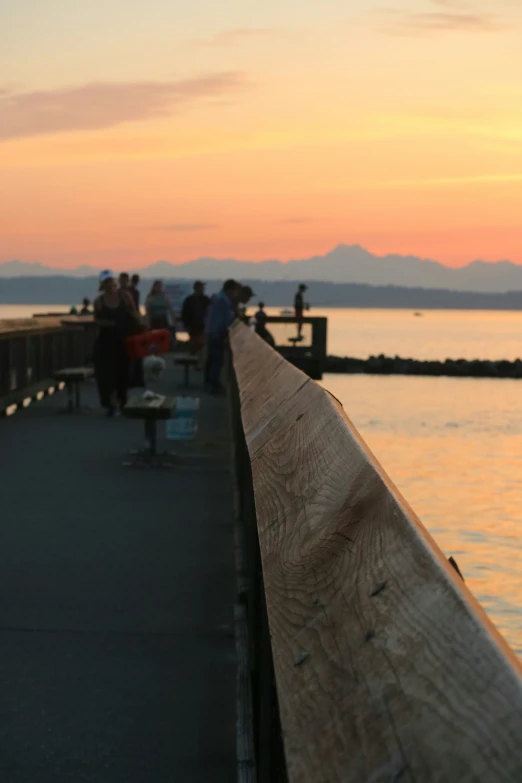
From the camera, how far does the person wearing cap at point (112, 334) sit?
62.8 ft

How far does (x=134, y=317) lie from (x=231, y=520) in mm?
8888

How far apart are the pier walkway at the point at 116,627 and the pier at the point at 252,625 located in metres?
0.02

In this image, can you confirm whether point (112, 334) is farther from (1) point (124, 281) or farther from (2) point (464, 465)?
(2) point (464, 465)

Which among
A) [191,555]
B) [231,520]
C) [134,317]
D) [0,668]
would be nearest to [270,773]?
[0,668]

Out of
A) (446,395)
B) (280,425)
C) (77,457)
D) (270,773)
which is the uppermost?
(280,425)

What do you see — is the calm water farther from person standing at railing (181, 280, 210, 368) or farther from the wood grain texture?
the wood grain texture

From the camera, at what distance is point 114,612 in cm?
741

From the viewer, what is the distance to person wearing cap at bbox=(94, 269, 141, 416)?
754 inches

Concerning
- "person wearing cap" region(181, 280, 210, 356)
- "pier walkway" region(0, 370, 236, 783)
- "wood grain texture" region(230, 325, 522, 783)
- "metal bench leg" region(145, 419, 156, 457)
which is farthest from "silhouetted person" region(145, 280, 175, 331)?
"wood grain texture" region(230, 325, 522, 783)

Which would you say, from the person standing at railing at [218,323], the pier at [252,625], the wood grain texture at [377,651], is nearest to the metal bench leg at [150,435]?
the pier at [252,625]

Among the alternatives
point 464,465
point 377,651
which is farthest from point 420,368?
point 377,651

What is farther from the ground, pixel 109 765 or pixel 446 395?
pixel 109 765

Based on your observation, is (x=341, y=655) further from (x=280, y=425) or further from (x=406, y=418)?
(x=406, y=418)

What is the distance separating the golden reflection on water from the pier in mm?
3147
